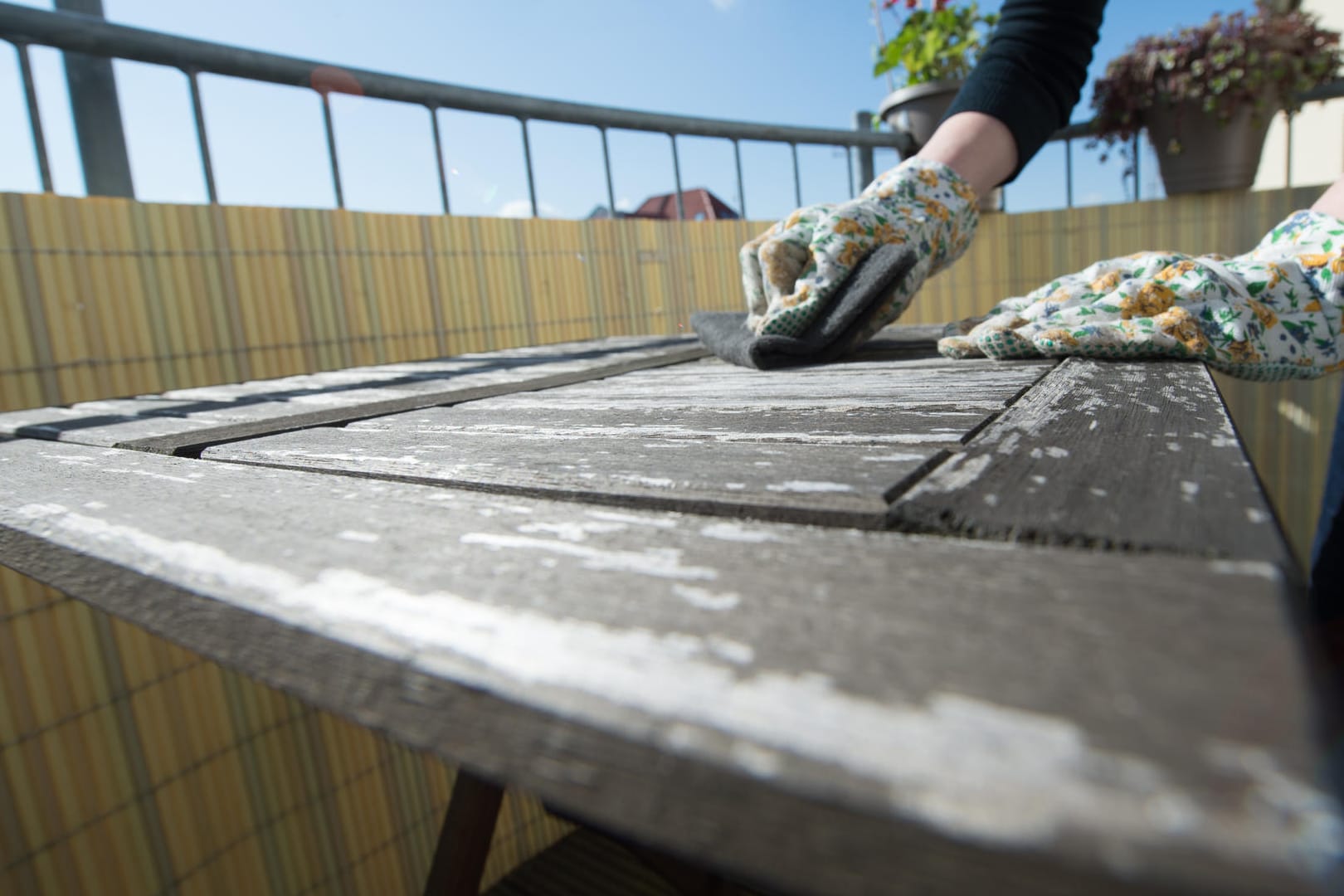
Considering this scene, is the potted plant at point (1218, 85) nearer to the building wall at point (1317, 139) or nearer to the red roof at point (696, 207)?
the building wall at point (1317, 139)

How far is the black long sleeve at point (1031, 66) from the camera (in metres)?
1.38

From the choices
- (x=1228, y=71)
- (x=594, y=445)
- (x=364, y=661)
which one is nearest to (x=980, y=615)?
(x=364, y=661)

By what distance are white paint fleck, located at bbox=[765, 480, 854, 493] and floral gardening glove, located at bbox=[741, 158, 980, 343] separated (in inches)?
30.4

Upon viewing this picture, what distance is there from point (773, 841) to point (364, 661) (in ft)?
0.54

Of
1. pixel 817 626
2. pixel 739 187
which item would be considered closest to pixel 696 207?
pixel 739 187

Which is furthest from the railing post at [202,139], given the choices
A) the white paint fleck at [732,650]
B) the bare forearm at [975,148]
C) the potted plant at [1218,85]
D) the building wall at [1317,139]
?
the building wall at [1317,139]

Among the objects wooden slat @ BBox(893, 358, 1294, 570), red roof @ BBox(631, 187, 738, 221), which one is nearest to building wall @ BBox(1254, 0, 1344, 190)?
red roof @ BBox(631, 187, 738, 221)

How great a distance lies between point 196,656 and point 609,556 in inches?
73.4

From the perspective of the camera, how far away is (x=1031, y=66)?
55.2 inches

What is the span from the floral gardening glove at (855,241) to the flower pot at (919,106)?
2.26 metres

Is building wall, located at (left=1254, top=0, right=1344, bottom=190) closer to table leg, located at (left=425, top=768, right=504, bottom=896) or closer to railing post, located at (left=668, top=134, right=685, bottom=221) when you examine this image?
railing post, located at (left=668, top=134, right=685, bottom=221)

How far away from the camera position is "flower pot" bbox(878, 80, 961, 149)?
3268mm

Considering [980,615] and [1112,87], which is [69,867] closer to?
[980,615]

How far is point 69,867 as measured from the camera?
4.79 feet
